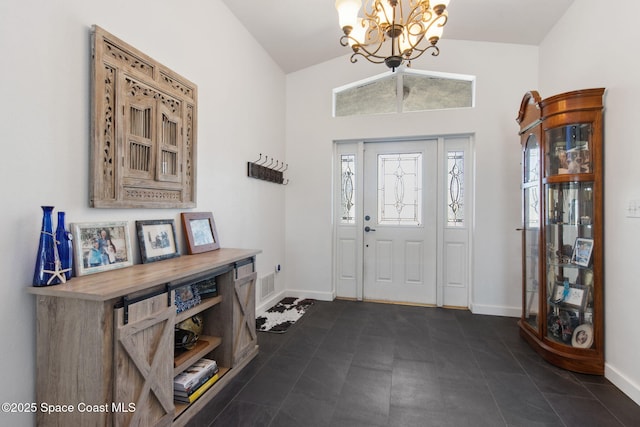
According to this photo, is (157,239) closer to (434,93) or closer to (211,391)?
(211,391)

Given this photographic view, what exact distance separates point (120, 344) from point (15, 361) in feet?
1.46

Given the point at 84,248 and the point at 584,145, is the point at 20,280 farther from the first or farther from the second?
the point at 584,145

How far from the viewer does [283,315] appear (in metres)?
3.30

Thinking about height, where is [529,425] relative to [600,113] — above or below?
below

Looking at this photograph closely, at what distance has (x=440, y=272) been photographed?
3688 millimetres

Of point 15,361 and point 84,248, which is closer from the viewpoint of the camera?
point 15,361

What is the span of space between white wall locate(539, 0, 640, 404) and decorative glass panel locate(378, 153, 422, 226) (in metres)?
1.77

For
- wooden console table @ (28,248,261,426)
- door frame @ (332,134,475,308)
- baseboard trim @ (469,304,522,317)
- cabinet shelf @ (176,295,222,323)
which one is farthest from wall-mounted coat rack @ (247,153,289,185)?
baseboard trim @ (469,304,522,317)

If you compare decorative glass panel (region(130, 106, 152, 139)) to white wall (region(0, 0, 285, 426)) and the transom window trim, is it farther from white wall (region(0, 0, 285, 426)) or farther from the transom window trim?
the transom window trim

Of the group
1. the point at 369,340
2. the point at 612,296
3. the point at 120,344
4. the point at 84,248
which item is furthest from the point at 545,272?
the point at 84,248

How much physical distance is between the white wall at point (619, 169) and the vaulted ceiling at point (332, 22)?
55cm

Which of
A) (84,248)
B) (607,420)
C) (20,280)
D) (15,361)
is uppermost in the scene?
(84,248)

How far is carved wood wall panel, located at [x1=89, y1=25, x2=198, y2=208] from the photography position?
5.14 feet

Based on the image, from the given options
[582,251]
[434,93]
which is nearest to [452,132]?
[434,93]
